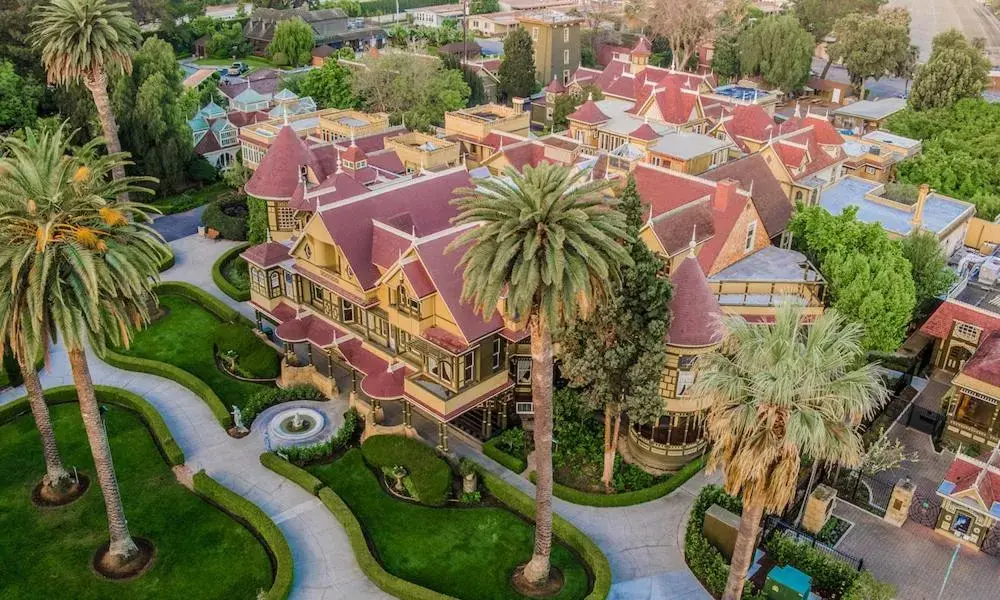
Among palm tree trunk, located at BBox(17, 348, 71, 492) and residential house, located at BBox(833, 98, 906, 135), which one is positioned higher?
residential house, located at BBox(833, 98, 906, 135)

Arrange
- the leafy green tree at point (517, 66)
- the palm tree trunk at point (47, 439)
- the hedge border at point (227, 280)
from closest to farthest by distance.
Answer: the palm tree trunk at point (47, 439), the hedge border at point (227, 280), the leafy green tree at point (517, 66)

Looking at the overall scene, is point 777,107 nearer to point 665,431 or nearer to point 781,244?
point 781,244

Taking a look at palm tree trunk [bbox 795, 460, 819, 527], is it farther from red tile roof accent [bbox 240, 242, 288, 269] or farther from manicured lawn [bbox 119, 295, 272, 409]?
red tile roof accent [bbox 240, 242, 288, 269]

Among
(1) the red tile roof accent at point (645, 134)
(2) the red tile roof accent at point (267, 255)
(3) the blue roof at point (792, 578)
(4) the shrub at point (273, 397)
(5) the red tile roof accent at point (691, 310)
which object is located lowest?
(4) the shrub at point (273, 397)

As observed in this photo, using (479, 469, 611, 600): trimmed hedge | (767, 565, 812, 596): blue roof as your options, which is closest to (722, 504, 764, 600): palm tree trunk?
(767, 565, 812, 596): blue roof

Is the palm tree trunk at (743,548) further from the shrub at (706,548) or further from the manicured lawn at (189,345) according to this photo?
the manicured lawn at (189,345)

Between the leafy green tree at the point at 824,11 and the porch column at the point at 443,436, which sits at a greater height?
the leafy green tree at the point at 824,11

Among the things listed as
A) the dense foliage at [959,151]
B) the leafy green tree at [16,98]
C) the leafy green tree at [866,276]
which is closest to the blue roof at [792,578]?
the leafy green tree at [866,276]
